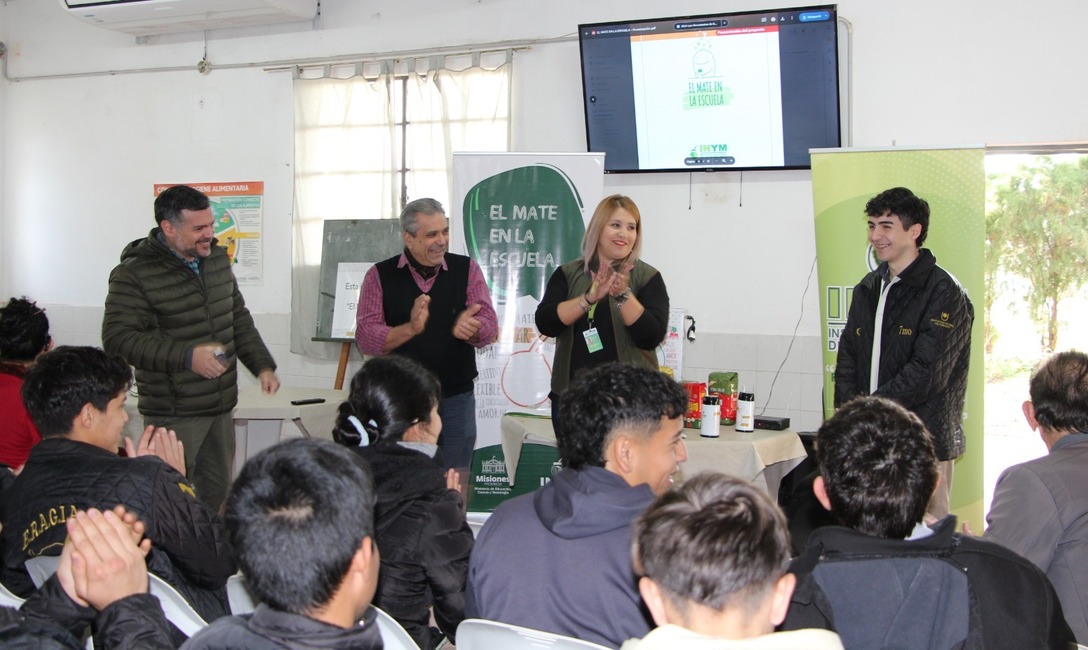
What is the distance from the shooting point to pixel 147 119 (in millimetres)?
6777

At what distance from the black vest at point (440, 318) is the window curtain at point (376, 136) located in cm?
217

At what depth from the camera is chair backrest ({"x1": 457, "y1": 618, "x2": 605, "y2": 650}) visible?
1468mm

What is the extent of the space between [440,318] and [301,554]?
2514 mm

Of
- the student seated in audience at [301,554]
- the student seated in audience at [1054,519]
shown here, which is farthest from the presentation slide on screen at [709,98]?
the student seated in audience at [301,554]

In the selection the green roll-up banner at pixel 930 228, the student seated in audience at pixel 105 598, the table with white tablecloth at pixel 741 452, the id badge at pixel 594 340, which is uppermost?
the green roll-up banner at pixel 930 228

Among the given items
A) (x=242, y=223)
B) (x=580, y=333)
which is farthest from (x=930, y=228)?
(x=242, y=223)

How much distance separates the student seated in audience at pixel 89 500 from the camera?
195cm

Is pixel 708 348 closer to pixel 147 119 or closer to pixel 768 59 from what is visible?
pixel 768 59

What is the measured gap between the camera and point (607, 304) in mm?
3631

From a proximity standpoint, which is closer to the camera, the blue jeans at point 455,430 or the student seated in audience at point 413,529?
the student seated in audience at point 413,529

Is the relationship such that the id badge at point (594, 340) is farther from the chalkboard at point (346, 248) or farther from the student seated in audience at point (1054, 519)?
the chalkboard at point (346, 248)

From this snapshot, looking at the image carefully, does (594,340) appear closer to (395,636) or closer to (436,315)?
(436,315)

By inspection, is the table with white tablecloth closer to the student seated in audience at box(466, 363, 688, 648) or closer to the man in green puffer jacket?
the man in green puffer jacket

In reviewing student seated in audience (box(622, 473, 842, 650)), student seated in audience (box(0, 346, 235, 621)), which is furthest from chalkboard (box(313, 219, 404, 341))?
student seated in audience (box(622, 473, 842, 650))
